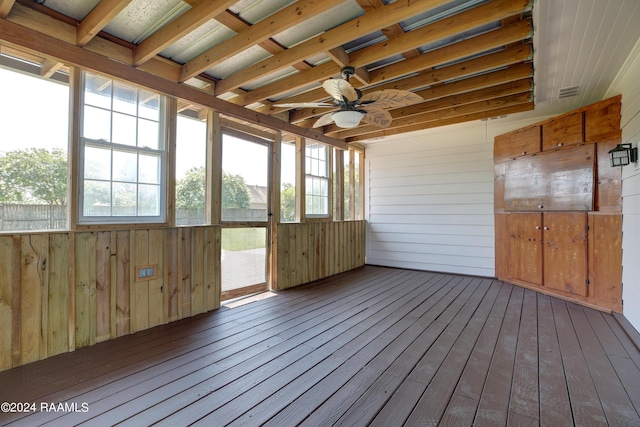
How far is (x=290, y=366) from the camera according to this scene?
2295 mm

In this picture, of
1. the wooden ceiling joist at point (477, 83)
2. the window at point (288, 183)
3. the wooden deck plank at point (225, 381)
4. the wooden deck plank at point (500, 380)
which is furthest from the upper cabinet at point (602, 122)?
the window at point (288, 183)

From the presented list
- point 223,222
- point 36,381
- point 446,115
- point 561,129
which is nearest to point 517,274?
point 561,129

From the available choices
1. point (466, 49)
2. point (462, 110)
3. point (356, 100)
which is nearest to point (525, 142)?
point (462, 110)

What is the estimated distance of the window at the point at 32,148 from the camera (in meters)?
2.32

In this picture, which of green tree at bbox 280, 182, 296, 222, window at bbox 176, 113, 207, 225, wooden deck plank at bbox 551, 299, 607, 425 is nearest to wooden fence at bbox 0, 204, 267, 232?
window at bbox 176, 113, 207, 225

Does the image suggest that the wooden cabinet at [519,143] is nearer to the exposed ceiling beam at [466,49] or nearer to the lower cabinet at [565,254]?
the lower cabinet at [565,254]

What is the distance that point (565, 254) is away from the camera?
13.3ft

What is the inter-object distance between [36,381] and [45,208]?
1348 millimetres

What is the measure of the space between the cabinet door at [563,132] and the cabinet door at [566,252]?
0.99 metres

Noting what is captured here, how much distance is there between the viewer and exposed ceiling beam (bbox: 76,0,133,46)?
2125 mm

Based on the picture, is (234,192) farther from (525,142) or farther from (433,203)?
(525,142)

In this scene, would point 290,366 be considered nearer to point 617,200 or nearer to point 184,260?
point 184,260

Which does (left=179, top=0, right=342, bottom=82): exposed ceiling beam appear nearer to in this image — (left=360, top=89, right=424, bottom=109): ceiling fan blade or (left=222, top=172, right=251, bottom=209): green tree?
(left=360, top=89, right=424, bottom=109): ceiling fan blade

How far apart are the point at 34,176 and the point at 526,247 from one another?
6100 millimetres
